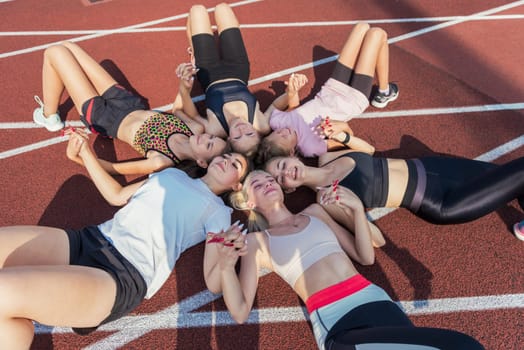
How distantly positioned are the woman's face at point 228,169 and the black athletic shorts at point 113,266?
104 centimetres

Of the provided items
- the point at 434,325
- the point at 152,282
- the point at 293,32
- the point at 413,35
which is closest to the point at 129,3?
the point at 293,32

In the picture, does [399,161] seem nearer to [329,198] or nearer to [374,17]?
[329,198]

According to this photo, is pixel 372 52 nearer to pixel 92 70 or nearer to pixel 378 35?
pixel 378 35

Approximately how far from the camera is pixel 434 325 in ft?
9.76

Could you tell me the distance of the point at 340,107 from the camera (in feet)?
13.5

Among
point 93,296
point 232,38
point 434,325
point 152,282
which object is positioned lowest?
point 434,325

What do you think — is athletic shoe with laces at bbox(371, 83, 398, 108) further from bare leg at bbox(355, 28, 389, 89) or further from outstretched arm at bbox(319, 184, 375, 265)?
outstretched arm at bbox(319, 184, 375, 265)

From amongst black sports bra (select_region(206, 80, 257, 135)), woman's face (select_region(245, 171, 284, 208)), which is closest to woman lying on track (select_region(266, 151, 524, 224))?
woman's face (select_region(245, 171, 284, 208))

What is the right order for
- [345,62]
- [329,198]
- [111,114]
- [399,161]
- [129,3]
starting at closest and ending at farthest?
[329,198]
[399,161]
[111,114]
[345,62]
[129,3]

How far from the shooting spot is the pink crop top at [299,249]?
113 inches

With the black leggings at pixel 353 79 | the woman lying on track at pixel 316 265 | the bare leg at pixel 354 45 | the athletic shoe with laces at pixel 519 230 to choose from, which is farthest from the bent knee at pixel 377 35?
the athletic shoe with laces at pixel 519 230

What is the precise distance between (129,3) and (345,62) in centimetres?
459

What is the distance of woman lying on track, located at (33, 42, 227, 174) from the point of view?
12.3 ft

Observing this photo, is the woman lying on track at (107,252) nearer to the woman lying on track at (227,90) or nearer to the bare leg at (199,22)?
the woman lying on track at (227,90)
